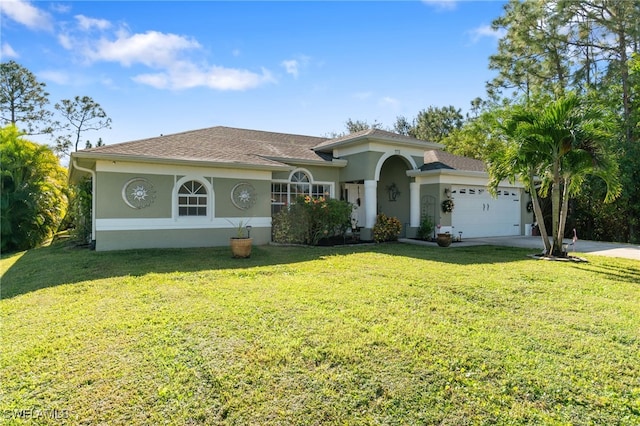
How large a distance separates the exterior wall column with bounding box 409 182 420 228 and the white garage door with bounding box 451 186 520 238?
1.46 metres

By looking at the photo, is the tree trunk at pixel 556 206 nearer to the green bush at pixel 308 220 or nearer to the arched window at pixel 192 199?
the green bush at pixel 308 220

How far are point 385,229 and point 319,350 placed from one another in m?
10.8

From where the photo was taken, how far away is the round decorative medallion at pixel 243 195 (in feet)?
42.0

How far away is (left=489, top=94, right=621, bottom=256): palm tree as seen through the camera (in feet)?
33.0

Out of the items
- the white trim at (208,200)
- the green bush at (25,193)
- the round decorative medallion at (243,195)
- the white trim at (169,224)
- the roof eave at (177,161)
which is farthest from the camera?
the green bush at (25,193)

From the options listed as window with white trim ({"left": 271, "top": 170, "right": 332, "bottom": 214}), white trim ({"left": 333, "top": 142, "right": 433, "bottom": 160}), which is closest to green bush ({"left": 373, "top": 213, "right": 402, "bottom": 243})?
window with white trim ({"left": 271, "top": 170, "right": 332, "bottom": 214})

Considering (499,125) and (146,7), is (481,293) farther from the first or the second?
(146,7)

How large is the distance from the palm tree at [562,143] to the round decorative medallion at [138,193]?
1090 cm

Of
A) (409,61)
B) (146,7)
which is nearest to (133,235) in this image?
(146,7)

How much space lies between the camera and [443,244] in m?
13.4

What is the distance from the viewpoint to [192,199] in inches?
483

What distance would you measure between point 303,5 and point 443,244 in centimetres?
916

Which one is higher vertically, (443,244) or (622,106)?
(622,106)

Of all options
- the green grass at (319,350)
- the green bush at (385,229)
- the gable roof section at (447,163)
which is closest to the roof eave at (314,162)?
the green bush at (385,229)
